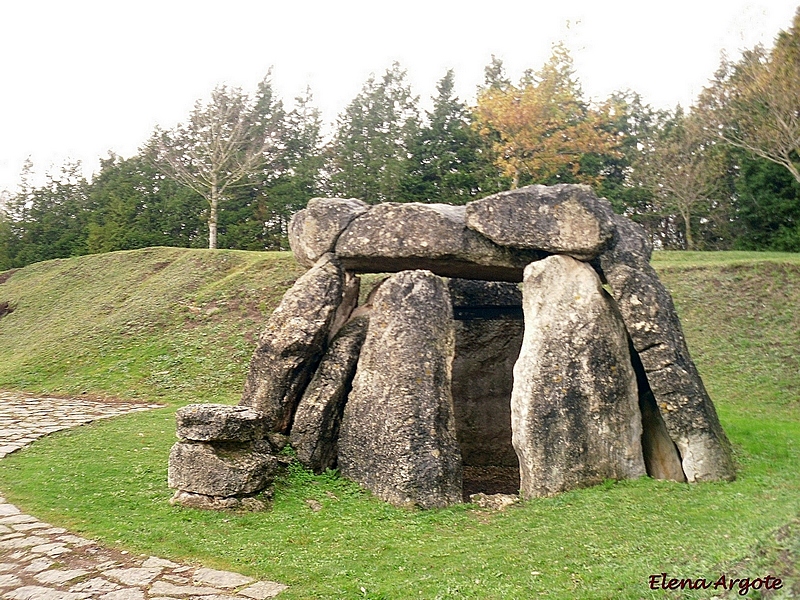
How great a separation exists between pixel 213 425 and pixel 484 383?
592cm

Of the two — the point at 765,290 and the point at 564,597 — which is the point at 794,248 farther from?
the point at 564,597

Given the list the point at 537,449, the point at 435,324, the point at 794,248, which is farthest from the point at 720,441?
the point at 794,248

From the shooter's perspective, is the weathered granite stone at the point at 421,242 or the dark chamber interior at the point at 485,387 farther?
the dark chamber interior at the point at 485,387

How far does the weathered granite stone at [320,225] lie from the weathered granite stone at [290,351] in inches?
28.2

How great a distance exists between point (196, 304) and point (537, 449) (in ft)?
57.3

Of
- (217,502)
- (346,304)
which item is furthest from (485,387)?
(217,502)

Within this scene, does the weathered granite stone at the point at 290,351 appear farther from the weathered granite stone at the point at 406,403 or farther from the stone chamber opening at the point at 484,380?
the stone chamber opening at the point at 484,380

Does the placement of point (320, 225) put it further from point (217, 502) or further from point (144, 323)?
point (144, 323)

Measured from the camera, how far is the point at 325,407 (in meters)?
10.0

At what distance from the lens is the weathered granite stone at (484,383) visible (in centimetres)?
1276

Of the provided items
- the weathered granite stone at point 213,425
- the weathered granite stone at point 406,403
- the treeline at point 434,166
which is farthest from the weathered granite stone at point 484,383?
the treeline at point 434,166

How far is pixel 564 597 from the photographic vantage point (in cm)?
536

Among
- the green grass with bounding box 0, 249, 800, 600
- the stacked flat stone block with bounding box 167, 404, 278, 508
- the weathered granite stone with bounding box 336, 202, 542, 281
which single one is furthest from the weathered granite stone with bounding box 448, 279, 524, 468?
the stacked flat stone block with bounding box 167, 404, 278, 508

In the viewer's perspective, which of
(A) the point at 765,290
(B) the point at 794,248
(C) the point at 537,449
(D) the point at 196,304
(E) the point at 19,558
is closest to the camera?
(E) the point at 19,558
